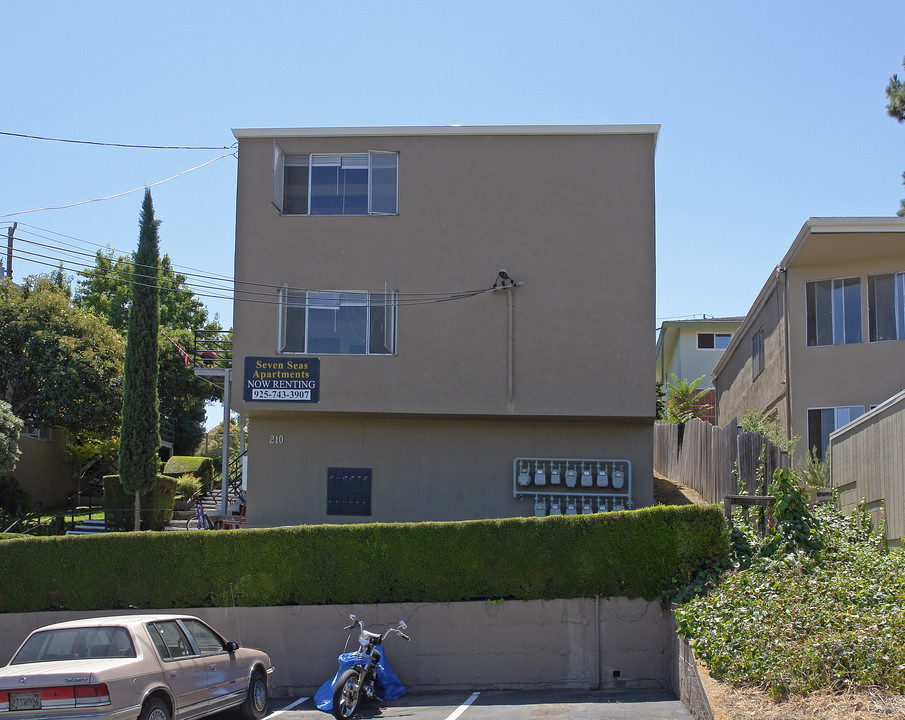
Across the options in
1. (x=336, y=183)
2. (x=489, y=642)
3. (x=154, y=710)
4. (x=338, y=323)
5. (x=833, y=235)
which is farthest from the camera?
(x=336, y=183)

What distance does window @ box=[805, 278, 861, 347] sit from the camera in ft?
58.9

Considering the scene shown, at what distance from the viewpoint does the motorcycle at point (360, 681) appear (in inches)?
407

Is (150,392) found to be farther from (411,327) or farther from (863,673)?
(863,673)

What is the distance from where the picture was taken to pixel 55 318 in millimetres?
28688

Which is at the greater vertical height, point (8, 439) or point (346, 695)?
point (8, 439)

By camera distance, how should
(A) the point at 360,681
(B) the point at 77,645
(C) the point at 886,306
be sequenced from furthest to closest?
1. (C) the point at 886,306
2. (A) the point at 360,681
3. (B) the point at 77,645

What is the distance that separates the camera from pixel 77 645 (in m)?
9.29

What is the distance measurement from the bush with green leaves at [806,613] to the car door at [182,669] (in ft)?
17.5

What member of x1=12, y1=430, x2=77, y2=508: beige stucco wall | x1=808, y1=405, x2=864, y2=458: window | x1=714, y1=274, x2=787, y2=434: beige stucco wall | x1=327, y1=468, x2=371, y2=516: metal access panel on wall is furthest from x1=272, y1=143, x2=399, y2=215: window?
x1=12, y1=430, x2=77, y2=508: beige stucco wall

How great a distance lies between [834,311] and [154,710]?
1471 cm

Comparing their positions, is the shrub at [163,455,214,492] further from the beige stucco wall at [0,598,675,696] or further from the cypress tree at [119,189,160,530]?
the beige stucco wall at [0,598,675,696]

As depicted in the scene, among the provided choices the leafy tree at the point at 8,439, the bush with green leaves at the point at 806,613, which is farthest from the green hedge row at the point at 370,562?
the leafy tree at the point at 8,439

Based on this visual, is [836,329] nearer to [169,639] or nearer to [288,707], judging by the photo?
[288,707]

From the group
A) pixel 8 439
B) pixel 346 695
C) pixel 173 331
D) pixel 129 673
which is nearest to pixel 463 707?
pixel 346 695
